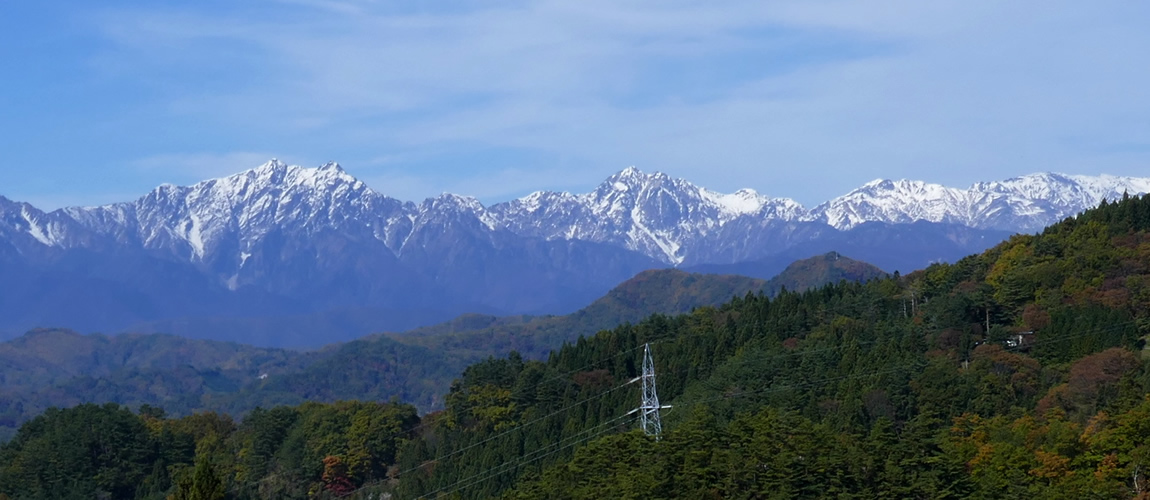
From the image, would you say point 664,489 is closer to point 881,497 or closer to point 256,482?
point 881,497

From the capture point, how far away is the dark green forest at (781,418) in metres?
56.0

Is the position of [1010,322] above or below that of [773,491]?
above

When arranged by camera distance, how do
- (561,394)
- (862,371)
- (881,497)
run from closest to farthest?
(881,497) < (862,371) < (561,394)

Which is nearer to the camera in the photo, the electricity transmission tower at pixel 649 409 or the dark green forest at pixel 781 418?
the dark green forest at pixel 781 418

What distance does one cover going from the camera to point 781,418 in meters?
61.9

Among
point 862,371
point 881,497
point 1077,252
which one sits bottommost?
point 881,497

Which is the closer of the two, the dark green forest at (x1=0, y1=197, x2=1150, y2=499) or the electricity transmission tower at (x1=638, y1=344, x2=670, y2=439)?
the dark green forest at (x1=0, y1=197, x2=1150, y2=499)

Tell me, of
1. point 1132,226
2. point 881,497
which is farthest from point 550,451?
point 1132,226

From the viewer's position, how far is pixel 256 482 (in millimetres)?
92000

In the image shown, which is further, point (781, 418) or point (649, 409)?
point (649, 409)

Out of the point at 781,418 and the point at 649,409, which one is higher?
the point at 649,409

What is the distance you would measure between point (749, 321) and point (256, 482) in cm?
3119

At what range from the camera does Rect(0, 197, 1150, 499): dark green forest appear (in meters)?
56.0

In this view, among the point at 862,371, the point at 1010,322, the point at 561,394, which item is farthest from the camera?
the point at 561,394
